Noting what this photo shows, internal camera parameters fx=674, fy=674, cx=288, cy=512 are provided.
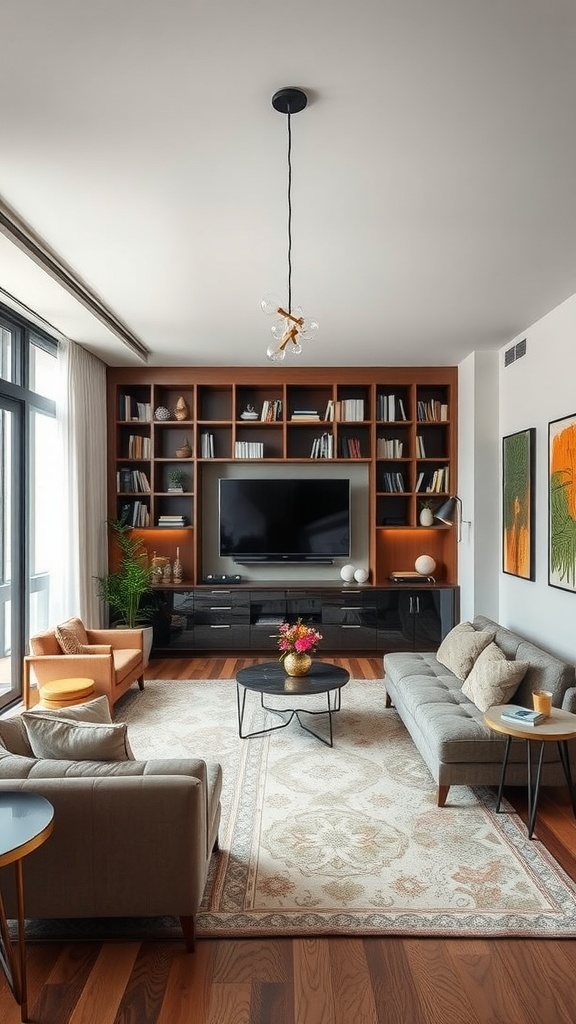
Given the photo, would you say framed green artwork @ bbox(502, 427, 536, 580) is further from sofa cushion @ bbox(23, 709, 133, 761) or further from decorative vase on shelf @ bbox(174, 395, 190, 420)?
sofa cushion @ bbox(23, 709, 133, 761)

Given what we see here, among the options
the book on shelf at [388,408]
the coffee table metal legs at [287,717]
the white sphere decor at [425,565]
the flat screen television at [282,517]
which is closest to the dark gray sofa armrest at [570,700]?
the coffee table metal legs at [287,717]

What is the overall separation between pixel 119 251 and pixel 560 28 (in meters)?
2.51

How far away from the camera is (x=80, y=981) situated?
82.0 inches

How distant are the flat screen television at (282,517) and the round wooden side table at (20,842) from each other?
4.74 meters

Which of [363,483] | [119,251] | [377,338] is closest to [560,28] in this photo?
[119,251]

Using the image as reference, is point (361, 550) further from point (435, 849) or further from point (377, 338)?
point (435, 849)

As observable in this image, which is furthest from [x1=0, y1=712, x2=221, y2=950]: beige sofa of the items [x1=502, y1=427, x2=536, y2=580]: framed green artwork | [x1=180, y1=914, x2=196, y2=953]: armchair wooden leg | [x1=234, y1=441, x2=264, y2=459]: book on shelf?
[x1=234, y1=441, x2=264, y2=459]: book on shelf

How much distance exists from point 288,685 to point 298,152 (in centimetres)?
290

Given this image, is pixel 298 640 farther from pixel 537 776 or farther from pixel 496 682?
pixel 537 776

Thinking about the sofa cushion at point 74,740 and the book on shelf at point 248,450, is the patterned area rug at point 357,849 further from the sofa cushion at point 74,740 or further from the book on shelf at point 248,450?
the book on shelf at point 248,450

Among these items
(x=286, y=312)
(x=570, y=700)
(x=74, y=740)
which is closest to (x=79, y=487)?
(x=286, y=312)

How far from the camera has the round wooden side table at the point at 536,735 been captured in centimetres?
293

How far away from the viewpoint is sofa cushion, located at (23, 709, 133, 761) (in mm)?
2377

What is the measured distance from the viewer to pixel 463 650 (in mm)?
4281
